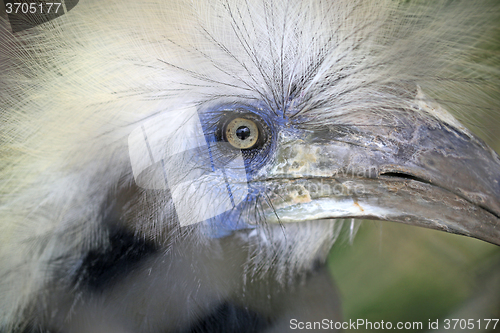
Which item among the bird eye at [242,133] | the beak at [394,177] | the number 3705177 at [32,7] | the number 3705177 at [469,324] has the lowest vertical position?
the number 3705177 at [469,324]

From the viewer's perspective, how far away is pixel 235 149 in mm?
822

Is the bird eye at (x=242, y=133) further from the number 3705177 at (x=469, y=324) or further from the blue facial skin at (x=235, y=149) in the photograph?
the number 3705177 at (x=469, y=324)

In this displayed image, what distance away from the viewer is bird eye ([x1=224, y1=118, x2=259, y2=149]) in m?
0.82

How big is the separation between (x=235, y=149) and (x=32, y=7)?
1.72 feet

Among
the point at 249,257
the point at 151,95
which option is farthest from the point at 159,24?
the point at 249,257

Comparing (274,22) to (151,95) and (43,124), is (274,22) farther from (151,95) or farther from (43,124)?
(43,124)

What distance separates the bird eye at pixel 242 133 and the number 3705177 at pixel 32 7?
437 millimetres

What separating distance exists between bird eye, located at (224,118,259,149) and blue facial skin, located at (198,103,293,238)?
0.01 metres

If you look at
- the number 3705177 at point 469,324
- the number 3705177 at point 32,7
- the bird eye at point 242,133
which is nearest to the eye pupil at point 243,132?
the bird eye at point 242,133

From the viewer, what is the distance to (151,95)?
735 mm

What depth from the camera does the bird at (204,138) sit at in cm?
71

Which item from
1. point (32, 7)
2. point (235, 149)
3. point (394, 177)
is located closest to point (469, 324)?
point (394, 177)

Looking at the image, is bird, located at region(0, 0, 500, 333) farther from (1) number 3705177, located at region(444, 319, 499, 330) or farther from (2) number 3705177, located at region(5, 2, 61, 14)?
(1) number 3705177, located at region(444, 319, 499, 330)

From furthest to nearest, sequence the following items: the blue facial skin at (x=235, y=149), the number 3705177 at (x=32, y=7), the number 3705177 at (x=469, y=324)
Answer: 1. the number 3705177 at (x=469, y=324)
2. the blue facial skin at (x=235, y=149)
3. the number 3705177 at (x=32, y=7)
